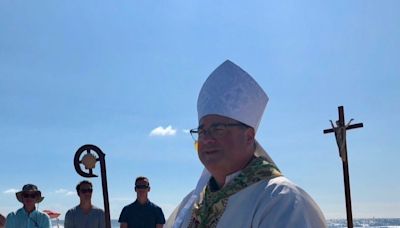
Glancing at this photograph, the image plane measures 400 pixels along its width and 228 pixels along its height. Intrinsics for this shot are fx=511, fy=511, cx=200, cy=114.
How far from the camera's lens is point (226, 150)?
2609mm

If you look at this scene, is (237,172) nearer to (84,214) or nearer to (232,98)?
(232,98)

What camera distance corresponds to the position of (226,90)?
278 cm

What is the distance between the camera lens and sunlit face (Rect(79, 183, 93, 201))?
7.33 meters

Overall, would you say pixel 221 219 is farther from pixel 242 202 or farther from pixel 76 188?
pixel 76 188

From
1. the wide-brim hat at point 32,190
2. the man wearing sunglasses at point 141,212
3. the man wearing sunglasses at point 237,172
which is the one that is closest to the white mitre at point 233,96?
the man wearing sunglasses at point 237,172

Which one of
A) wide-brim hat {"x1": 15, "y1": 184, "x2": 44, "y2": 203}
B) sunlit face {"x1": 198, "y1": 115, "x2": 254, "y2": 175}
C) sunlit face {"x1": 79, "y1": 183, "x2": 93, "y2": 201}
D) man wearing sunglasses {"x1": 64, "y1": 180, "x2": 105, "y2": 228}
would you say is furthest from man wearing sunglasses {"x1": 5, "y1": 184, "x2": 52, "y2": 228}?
sunlit face {"x1": 198, "y1": 115, "x2": 254, "y2": 175}

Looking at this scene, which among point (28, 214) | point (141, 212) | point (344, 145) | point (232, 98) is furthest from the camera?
point (344, 145)

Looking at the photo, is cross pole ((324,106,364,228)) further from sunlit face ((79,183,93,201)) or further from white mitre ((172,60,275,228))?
white mitre ((172,60,275,228))

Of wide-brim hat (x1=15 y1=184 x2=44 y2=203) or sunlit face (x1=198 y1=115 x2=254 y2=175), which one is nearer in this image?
sunlit face (x1=198 y1=115 x2=254 y2=175)

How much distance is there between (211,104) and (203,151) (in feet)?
0.88

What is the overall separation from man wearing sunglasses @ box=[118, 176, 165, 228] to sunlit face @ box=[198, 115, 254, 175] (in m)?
4.96

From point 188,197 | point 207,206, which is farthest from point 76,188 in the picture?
point 207,206

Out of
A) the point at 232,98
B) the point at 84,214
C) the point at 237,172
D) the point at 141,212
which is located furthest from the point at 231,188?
the point at 84,214

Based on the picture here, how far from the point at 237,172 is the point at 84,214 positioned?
→ 5.25 metres
